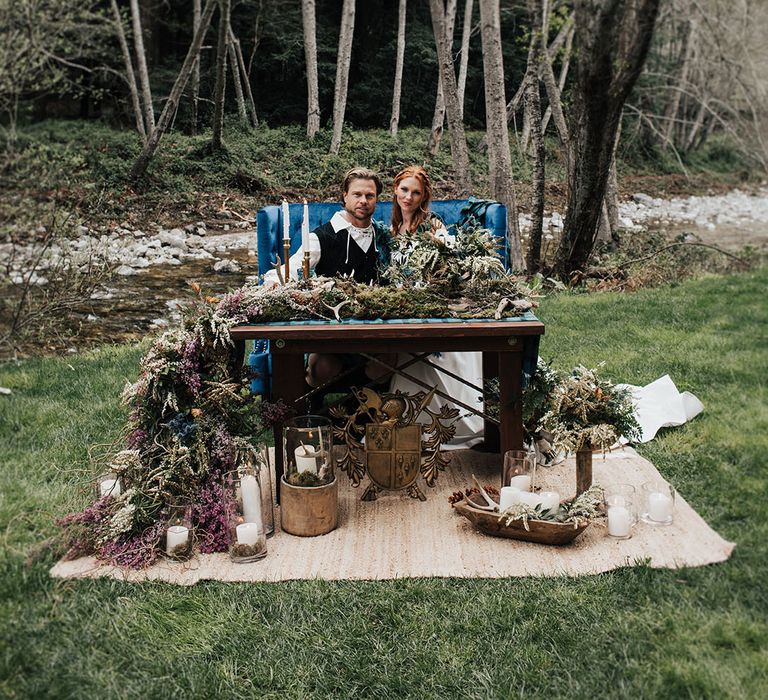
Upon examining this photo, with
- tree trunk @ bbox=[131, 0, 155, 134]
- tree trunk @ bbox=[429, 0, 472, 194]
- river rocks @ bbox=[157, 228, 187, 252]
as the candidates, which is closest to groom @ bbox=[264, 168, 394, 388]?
tree trunk @ bbox=[429, 0, 472, 194]

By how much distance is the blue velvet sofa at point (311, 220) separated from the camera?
4176 mm

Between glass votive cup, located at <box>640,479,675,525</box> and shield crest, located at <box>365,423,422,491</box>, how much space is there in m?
0.82

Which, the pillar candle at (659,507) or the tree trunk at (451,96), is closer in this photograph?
the pillar candle at (659,507)

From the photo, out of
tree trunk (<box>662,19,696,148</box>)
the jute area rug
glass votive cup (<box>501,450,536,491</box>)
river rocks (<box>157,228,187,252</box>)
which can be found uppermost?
tree trunk (<box>662,19,696,148</box>)

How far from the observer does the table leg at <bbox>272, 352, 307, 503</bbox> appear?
298 cm

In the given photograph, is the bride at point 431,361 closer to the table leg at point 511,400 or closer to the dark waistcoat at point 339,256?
the dark waistcoat at point 339,256

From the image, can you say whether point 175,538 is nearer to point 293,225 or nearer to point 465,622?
point 465,622

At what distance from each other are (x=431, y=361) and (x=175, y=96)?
8.77 metres

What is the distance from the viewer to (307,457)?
9.24 feet

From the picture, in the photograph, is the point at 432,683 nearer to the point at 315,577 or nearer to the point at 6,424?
the point at 315,577

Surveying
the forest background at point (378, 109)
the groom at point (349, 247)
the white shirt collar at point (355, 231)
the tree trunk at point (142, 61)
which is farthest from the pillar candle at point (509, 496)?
the tree trunk at point (142, 61)

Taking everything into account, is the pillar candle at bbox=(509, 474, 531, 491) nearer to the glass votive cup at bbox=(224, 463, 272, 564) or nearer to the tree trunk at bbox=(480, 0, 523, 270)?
the glass votive cup at bbox=(224, 463, 272, 564)

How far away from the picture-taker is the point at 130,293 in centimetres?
759

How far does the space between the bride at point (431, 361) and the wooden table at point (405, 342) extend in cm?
63
